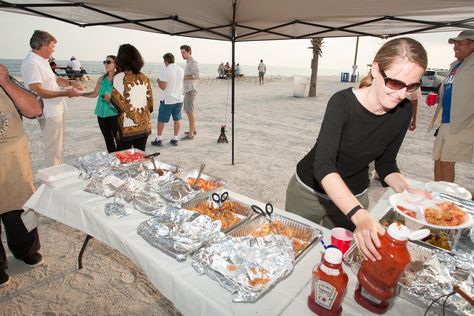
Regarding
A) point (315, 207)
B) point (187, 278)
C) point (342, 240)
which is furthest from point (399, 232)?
point (315, 207)

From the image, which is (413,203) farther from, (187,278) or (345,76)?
(345,76)

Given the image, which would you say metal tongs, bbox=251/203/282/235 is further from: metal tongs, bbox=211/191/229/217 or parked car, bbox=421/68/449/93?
parked car, bbox=421/68/449/93

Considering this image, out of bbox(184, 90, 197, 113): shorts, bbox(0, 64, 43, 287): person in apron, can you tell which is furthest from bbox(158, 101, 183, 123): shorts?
bbox(0, 64, 43, 287): person in apron

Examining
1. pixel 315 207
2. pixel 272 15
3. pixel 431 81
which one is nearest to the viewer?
pixel 315 207

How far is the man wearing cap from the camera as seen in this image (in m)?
3.60

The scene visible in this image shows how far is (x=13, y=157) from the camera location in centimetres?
231

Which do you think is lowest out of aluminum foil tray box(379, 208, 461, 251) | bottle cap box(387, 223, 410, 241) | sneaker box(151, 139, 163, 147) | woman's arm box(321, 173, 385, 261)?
sneaker box(151, 139, 163, 147)

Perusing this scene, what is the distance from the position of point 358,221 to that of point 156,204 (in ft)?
4.39

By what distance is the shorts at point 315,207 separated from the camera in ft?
6.64

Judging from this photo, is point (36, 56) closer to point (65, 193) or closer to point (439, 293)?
point (65, 193)

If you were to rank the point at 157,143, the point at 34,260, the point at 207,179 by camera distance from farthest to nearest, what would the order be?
the point at 157,143, the point at 34,260, the point at 207,179

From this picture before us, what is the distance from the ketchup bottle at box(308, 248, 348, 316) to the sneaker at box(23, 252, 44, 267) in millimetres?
2904

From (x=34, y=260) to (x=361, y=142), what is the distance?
128 inches

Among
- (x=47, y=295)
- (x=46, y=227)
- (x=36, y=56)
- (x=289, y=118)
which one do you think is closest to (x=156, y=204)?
(x=47, y=295)
